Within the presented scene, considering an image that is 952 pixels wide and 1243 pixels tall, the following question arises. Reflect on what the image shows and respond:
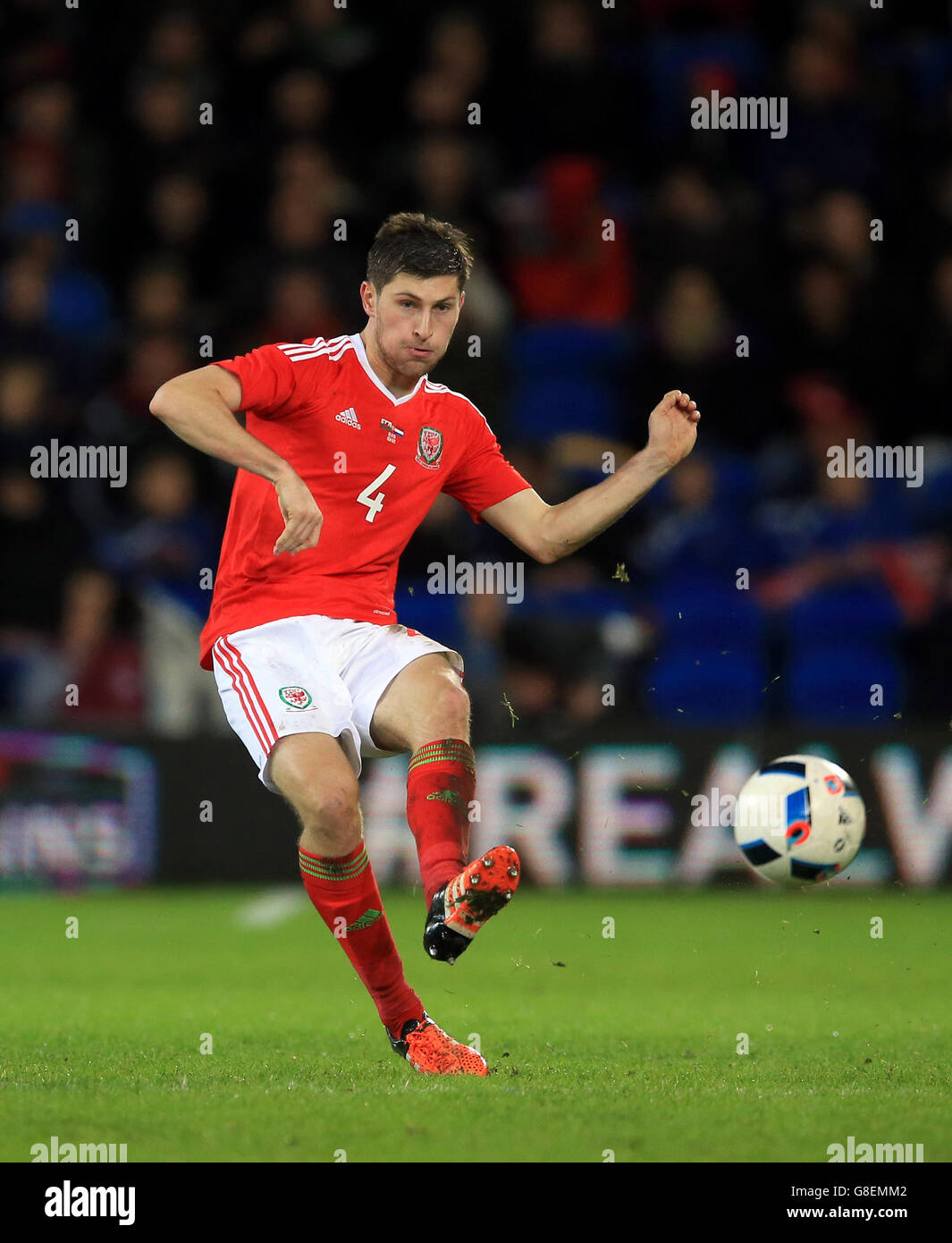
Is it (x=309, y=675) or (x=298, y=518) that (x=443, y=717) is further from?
(x=298, y=518)

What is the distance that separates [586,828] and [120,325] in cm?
456

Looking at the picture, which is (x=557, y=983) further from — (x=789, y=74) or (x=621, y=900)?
(x=789, y=74)

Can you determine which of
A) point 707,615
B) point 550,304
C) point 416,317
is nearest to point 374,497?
point 416,317

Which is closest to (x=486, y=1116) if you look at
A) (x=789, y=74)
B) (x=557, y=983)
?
(x=557, y=983)

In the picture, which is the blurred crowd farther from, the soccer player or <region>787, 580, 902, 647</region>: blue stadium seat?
the soccer player

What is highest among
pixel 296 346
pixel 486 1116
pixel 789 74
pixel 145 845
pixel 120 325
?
pixel 789 74

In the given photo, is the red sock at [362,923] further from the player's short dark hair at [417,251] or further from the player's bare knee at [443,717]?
the player's short dark hair at [417,251]

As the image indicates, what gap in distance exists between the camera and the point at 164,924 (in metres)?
8.74

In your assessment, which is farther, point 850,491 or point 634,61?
point 634,61

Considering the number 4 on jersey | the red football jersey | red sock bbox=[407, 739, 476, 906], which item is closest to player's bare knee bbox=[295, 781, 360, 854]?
red sock bbox=[407, 739, 476, 906]

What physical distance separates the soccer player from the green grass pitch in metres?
0.52

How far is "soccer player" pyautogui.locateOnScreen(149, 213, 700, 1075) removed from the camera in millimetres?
4891

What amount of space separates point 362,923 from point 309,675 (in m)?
0.69

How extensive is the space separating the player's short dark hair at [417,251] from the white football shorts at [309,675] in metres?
0.98
